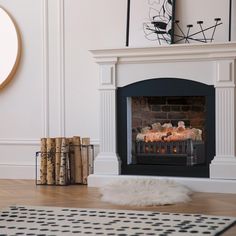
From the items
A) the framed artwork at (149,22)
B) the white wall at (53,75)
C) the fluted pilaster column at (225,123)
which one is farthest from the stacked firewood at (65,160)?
the fluted pilaster column at (225,123)

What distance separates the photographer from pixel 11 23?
6.03 metres

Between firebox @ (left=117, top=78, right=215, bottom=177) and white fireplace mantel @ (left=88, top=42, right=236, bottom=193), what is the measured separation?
0.07 meters

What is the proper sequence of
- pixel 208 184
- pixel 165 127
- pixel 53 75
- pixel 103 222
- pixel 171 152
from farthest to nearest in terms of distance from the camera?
1. pixel 53 75
2. pixel 165 127
3. pixel 171 152
4. pixel 208 184
5. pixel 103 222

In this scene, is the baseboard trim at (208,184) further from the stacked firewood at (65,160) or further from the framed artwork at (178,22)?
the framed artwork at (178,22)

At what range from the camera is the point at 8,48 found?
604 cm

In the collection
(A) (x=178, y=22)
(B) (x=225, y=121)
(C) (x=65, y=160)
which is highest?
(A) (x=178, y=22)

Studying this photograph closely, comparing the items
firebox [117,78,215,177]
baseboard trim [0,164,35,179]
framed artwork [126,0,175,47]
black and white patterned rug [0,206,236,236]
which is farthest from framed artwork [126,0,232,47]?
black and white patterned rug [0,206,236,236]

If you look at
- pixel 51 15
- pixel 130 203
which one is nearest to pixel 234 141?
pixel 130 203

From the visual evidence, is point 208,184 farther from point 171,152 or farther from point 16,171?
point 16,171

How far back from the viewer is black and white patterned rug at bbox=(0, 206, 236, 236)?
3387mm

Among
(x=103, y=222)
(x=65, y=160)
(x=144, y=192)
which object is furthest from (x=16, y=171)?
(x=103, y=222)

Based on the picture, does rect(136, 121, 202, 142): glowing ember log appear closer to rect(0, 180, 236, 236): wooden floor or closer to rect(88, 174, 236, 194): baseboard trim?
rect(88, 174, 236, 194): baseboard trim

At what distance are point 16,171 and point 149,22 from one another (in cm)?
209

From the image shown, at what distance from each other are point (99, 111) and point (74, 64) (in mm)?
659
